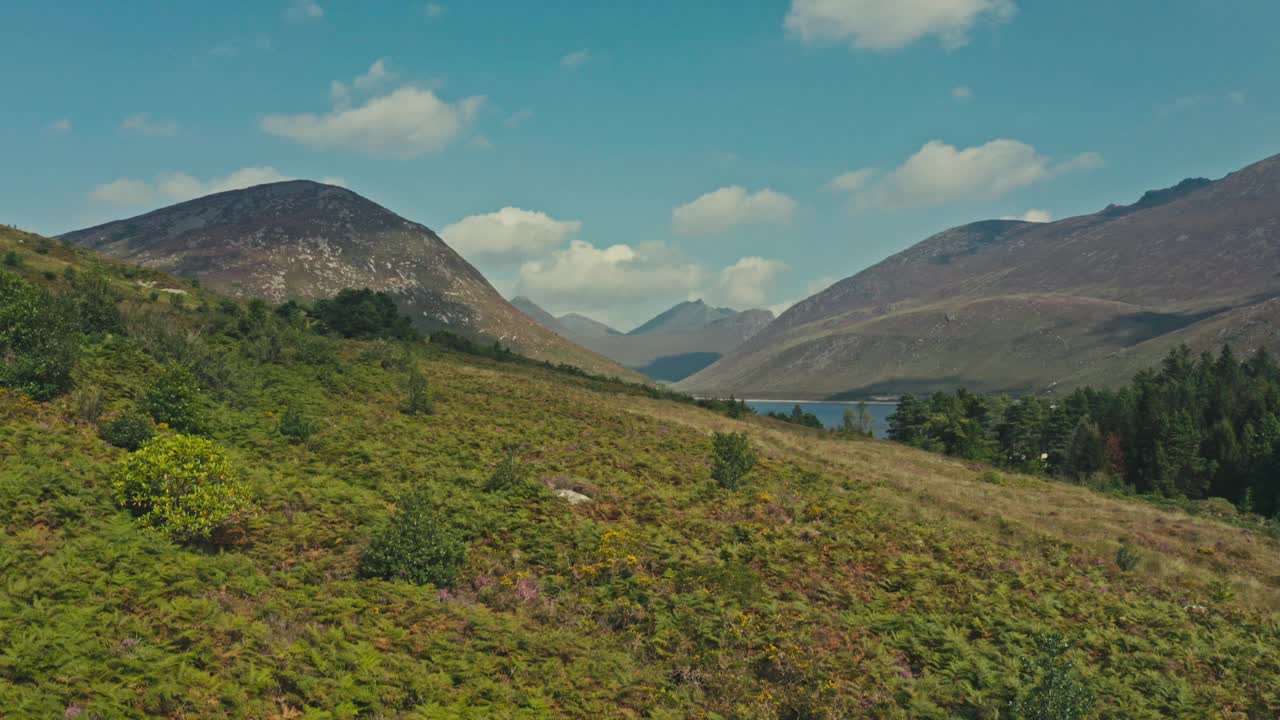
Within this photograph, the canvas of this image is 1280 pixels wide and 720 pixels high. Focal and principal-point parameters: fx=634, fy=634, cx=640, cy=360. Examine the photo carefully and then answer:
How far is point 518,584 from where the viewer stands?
50.7 feet

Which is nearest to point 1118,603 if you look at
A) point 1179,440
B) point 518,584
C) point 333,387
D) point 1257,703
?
point 1257,703

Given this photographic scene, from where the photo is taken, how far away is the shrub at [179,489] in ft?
46.0

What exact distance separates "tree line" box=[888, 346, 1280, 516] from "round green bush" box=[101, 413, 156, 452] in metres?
81.5

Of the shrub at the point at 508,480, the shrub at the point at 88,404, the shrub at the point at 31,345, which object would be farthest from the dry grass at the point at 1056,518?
the shrub at the point at 31,345

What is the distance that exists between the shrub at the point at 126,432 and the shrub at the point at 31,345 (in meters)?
3.56

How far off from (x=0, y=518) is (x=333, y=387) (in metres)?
21.3

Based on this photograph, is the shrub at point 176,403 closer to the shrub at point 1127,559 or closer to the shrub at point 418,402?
the shrub at point 418,402

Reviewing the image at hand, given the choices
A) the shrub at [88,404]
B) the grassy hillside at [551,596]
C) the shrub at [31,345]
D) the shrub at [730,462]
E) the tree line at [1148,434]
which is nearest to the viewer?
the grassy hillside at [551,596]

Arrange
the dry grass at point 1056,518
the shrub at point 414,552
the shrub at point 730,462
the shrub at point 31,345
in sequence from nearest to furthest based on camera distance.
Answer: the shrub at point 414,552, the shrub at point 31,345, the dry grass at point 1056,518, the shrub at point 730,462

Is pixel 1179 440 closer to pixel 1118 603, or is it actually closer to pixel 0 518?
pixel 1118 603

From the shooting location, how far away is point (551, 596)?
15312mm

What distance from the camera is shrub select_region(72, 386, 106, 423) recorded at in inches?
773

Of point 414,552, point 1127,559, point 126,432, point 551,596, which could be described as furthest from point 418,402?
point 1127,559

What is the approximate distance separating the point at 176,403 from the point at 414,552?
41.7 ft
